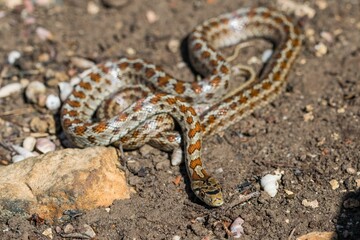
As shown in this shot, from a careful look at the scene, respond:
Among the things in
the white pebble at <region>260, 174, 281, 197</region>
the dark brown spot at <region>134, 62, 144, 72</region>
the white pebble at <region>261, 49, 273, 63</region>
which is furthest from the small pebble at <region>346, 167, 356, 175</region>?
the dark brown spot at <region>134, 62, 144, 72</region>

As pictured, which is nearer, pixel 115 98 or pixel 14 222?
pixel 14 222

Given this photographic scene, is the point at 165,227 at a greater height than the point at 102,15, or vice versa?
the point at 102,15

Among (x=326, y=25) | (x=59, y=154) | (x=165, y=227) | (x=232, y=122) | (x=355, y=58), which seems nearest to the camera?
(x=165, y=227)

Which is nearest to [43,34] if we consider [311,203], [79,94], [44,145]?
[79,94]

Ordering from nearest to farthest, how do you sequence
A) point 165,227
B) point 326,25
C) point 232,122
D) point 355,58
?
1. point 165,227
2. point 232,122
3. point 355,58
4. point 326,25

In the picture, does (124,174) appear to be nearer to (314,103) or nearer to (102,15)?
(314,103)

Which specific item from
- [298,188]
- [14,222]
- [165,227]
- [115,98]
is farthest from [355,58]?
[14,222]

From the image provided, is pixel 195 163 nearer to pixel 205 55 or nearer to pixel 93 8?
pixel 205 55

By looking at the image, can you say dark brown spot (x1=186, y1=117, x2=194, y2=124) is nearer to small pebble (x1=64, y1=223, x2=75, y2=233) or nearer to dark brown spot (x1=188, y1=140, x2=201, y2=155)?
dark brown spot (x1=188, y1=140, x2=201, y2=155)
